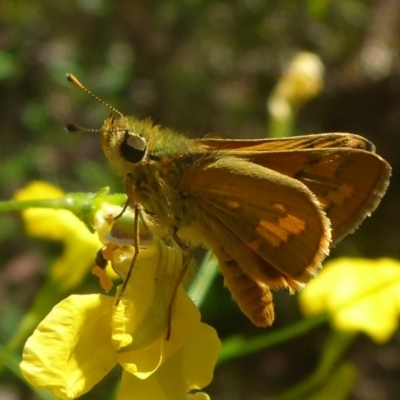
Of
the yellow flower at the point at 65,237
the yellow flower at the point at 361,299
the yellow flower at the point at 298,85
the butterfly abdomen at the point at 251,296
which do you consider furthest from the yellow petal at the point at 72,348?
the yellow flower at the point at 298,85

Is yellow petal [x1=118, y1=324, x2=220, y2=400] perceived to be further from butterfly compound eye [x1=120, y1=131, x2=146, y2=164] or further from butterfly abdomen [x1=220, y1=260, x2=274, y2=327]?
butterfly compound eye [x1=120, y1=131, x2=146, y2=164]

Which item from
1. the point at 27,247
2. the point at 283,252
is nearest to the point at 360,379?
the point at 27,247

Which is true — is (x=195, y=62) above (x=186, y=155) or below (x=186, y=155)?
below

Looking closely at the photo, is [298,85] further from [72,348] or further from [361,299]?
[72,348]

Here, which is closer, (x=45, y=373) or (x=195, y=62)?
(x=45, y=373)

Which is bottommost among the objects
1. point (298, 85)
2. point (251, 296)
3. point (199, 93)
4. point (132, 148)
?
point (199, 93)

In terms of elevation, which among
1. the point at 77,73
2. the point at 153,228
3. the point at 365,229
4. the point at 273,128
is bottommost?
the point at 365,229

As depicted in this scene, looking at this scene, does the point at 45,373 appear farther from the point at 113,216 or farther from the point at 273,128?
the point at 273,128

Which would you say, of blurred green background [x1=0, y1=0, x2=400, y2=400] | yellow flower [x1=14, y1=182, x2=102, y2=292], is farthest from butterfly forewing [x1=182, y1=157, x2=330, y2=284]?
A: blurred green background [x1=0, y1=0, x2=400, y2=400]

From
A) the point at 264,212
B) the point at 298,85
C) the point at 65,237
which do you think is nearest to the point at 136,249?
the point at 264,212
